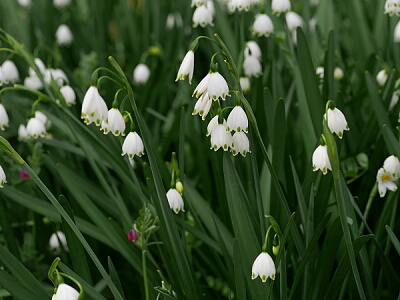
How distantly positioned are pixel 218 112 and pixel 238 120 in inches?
2.8

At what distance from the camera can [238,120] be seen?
4.42 feet

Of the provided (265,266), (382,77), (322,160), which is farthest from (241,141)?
(382,77)

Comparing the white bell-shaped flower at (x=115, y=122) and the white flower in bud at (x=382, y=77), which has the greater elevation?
the white flower in bud at (x=382, y=77)

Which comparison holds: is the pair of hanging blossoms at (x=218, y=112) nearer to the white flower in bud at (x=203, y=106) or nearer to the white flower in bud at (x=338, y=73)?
the white flower in bud at (x=203, y=106)

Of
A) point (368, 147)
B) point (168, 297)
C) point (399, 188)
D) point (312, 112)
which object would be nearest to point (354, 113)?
point (368, 147)

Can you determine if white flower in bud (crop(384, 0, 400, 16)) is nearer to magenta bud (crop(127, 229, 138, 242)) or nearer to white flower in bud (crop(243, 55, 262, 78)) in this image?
white flower in bud (crop(243, 55, 262, 78))

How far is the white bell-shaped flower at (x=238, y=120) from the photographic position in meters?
1.35

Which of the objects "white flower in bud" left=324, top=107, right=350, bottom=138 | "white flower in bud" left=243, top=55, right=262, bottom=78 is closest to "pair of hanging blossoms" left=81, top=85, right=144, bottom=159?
"white flower in bud" left=324, top=107, right=350, bottom=138

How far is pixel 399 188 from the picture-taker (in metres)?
1.74

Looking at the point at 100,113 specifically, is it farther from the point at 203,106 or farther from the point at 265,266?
the point at 265,266

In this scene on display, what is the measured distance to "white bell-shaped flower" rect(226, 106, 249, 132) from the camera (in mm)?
1350

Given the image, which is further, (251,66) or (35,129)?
(251,66)

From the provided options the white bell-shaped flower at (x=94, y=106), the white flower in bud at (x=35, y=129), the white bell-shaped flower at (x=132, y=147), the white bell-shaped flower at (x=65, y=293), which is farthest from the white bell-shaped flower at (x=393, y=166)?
the white flower in bud at (x=35, y=129)

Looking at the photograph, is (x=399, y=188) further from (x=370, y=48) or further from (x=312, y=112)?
(x=370, y=48)
